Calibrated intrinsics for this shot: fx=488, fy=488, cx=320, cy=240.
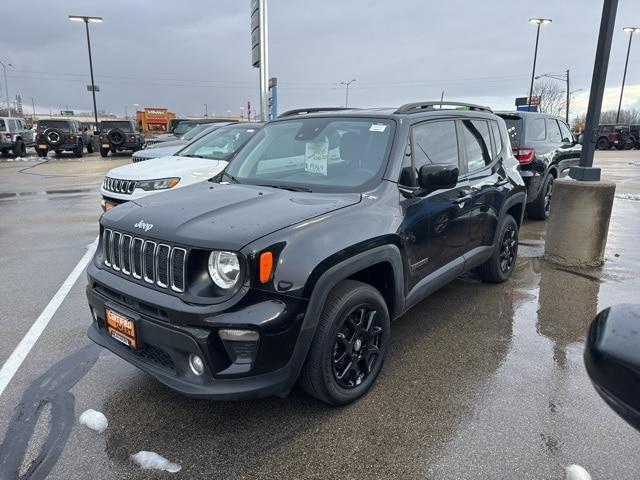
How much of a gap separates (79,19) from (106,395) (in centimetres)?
2951

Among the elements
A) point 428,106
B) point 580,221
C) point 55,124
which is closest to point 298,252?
point 428,106

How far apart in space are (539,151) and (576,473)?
6816mm

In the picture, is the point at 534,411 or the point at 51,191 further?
the point at 51,191

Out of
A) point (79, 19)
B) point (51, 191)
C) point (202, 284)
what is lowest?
point (51, 191)

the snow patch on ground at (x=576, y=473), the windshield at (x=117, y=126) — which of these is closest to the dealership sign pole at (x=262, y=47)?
the snow patch on ground at (x=576, y=473)

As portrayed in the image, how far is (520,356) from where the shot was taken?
3719 mm

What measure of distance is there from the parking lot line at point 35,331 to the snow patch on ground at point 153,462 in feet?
4.14

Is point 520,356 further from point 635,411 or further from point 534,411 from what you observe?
point 635,411

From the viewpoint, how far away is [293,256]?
2.54m

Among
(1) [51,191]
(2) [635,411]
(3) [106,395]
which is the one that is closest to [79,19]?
(1) [51,191]

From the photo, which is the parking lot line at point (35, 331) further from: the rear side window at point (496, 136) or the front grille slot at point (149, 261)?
the rear side window at point (496, 136)

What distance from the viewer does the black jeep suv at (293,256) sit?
2.47m

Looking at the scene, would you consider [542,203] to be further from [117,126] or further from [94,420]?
[117,126]

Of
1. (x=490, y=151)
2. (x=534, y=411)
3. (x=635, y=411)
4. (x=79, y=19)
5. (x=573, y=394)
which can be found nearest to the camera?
(x=635, y=411)
